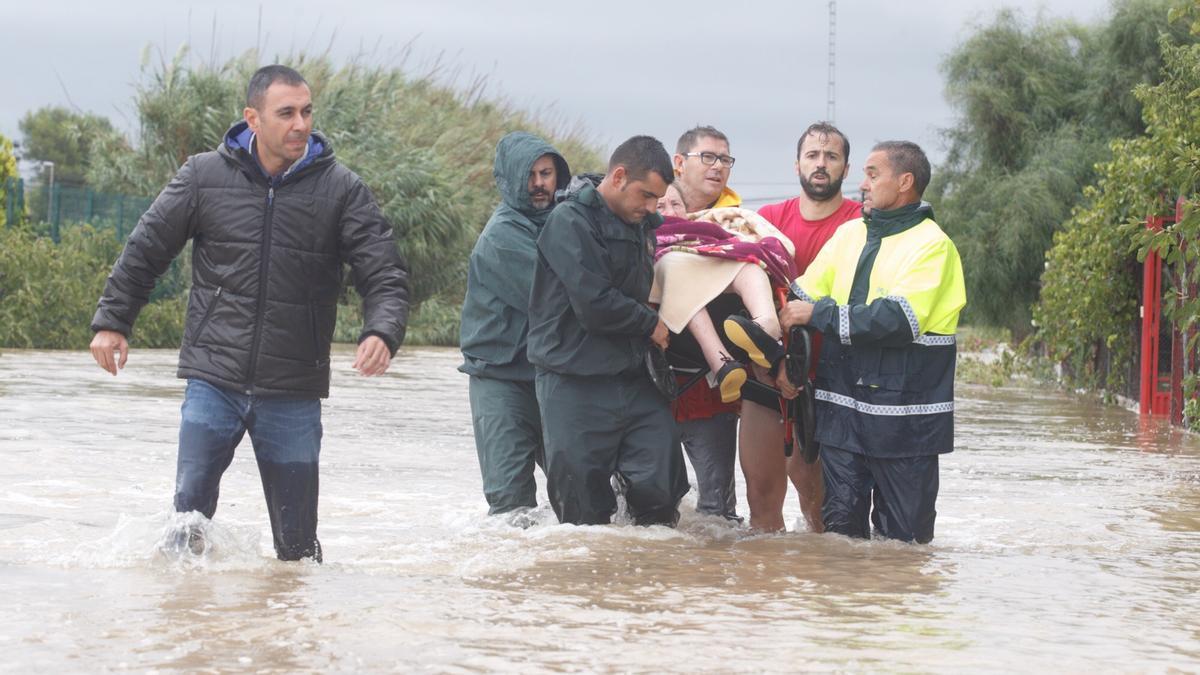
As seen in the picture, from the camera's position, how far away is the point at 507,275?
7.48 m

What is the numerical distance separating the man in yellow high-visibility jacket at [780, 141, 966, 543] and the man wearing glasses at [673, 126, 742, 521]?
25.4 inches

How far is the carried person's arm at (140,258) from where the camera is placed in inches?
244

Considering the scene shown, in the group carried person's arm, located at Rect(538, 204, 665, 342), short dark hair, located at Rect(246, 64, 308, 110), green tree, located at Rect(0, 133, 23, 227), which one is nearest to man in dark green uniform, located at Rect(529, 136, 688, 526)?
carried person's arm, located at Rect(538, 204, 665, 342)

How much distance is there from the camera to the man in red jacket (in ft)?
24.6

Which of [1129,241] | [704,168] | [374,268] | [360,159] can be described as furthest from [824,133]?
[360,159]

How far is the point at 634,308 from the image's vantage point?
268 inches

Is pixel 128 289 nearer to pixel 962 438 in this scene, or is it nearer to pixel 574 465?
pixel 574 465

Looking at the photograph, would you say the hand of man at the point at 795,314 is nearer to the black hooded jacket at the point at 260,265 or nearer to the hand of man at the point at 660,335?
the hand of man at the point at 660,335

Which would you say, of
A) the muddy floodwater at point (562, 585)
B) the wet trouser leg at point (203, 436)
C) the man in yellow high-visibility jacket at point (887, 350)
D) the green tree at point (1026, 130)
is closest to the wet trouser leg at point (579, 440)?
the muddy floodwater at point (562, 585)

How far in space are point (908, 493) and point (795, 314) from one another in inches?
32.8

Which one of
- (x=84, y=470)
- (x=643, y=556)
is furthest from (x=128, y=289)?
(x=84, y=470)

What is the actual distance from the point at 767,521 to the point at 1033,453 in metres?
5.69

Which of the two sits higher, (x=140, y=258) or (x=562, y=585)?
(x=140, y=258)

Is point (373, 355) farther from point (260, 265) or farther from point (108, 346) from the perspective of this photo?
point (108, 346)
